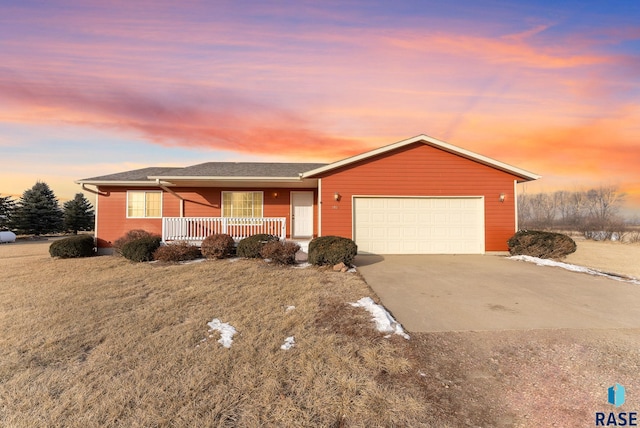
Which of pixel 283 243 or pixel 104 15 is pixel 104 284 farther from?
pixel 104 15

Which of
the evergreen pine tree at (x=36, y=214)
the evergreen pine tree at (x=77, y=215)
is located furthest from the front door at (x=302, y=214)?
the evergreen pine tree at (x=77, y=215)

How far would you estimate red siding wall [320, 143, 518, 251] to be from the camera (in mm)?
11047

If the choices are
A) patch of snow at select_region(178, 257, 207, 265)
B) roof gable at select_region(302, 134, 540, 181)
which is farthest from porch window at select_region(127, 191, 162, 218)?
roof gable at select_region(302, 134, 540, 181)

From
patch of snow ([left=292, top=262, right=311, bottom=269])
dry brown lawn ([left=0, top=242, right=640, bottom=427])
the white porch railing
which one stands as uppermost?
the white porch railing

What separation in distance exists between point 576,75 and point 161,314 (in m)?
14.4

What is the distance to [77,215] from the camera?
32688 mm

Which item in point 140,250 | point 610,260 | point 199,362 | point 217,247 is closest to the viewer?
point 199,362

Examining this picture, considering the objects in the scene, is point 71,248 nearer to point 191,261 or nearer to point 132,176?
point 132,176

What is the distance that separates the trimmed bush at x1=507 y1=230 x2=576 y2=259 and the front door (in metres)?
8.25

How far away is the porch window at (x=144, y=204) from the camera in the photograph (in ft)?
42.9

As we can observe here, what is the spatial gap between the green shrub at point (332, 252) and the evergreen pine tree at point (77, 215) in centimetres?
3615

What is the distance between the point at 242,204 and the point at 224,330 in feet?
31.9

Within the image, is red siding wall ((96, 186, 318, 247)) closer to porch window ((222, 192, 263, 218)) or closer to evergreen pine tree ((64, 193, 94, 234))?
porch window ((222, 192, 263, 218))

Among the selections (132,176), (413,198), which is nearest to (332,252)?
(413,198)
